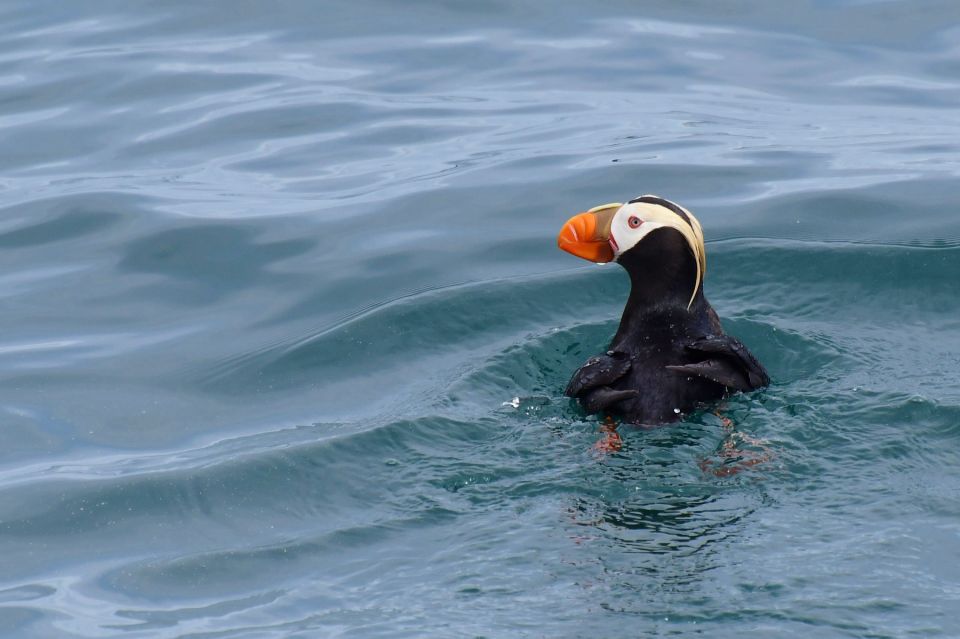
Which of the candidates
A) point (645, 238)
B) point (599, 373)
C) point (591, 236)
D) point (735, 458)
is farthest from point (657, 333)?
point (735, 458)

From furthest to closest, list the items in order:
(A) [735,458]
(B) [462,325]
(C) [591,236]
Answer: (B) [462,325]
(C) [591,236]
(A) [735,458]

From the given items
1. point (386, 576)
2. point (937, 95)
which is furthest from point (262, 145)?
point (386, 576)

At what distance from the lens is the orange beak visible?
A: 705 cm

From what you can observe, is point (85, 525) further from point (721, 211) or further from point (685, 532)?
point (721, 211)

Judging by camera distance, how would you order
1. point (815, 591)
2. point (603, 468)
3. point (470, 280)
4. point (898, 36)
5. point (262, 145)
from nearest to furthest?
point (815, 591)
point (603, 468)
point (470, 280)
point (262, 145)
point (898, 36)

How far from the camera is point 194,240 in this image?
32.4 feet

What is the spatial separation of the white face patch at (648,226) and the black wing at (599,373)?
1.58ft

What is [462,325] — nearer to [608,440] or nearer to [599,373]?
[599,373]

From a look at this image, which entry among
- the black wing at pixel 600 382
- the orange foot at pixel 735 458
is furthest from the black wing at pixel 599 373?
the orange foot at pixel 735 458

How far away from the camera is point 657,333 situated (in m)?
6.89

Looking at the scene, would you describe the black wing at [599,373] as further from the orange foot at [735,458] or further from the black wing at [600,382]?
the orange foot at [735,458]

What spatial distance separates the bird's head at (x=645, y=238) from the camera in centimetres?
691

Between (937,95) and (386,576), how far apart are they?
9.43 meters

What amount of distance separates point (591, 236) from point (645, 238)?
29 centimetres
